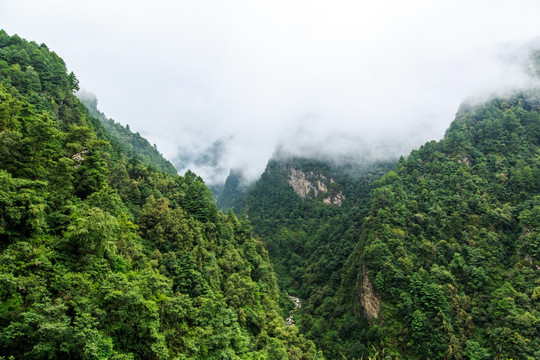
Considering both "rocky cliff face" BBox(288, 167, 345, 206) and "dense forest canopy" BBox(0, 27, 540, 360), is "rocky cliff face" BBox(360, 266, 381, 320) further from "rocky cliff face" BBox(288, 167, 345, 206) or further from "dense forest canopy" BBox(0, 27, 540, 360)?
"rocky cliff face" BBox(288, 167, 345, 206)

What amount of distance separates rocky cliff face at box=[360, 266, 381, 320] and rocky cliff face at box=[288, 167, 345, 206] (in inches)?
3354

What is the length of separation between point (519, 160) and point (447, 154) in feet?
58.6

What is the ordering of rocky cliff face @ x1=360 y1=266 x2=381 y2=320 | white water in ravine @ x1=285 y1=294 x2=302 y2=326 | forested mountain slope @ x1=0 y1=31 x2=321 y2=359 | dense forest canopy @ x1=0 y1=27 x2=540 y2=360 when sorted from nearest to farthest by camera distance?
1. forested mountain slope @ x1=0 y1=31 x2=321 y2=359
2. dense forest canopy @ x1=0 y1=27 x2=540 y2=360
3. rocky cliff face @ x1=360 y1=266 x2=381 y2=320
4. white water in ravine @ x1=285 y1=294 x2=302 y2=326

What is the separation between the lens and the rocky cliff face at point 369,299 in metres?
65.1

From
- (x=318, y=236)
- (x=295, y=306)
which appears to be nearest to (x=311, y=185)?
(x=318, y=236)

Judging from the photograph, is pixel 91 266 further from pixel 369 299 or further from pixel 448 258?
pixel 448 258

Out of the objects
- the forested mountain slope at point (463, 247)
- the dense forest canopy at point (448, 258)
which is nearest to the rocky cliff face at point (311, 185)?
the dense forest canopy at point (448, 258)

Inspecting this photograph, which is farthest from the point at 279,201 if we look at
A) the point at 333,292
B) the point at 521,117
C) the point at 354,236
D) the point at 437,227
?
the point at 521,117

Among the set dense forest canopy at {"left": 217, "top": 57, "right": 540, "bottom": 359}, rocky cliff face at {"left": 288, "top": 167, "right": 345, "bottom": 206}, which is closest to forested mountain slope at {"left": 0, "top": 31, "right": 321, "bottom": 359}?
dense forest canopy at {"left": 217, "top": 57, "right": 540, "bottom": 359}

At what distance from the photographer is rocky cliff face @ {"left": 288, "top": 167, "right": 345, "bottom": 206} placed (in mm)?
156250

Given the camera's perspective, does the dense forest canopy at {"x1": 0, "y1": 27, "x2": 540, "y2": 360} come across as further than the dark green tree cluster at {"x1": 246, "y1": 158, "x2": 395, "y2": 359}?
No

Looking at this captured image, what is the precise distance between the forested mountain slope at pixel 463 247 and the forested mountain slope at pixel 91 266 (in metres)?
25.7

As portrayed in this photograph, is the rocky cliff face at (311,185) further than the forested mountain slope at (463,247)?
Yes

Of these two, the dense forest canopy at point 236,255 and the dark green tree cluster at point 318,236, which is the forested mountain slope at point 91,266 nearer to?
the dense forest canopy at point 236,255
